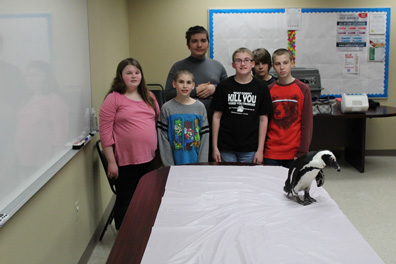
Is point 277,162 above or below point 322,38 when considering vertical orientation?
below

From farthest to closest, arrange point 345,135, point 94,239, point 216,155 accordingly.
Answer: point 345,135 → point 94,239 → point 216,155

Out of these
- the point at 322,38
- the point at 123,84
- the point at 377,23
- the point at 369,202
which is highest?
the point at 377,23

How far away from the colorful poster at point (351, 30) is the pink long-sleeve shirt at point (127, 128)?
3.38 metres

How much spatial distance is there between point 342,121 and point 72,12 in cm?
357

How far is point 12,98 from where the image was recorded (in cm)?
146

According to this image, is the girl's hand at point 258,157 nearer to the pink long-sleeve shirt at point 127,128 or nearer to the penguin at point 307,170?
the pink long-sleeve shirt at point 127,128

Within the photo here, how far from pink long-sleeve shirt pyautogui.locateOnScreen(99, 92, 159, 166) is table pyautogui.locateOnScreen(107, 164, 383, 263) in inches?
27.1

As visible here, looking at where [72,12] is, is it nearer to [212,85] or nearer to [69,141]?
[69,141]

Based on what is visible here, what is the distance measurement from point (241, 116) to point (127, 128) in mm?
720

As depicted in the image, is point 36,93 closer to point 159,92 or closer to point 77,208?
point 77,208

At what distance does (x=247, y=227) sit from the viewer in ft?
4.29

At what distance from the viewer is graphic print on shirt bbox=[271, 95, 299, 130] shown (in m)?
2.44

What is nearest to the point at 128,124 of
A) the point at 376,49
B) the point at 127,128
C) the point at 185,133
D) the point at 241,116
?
the point at 127,128

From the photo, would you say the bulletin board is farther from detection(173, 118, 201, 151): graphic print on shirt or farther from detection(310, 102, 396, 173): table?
detection(173, 118, 201, 151): graphic print on shirt
